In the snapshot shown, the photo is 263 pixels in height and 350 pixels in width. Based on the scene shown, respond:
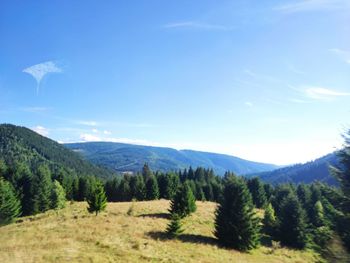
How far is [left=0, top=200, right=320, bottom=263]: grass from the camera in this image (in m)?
29.7

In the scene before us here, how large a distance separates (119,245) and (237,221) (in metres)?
15.6

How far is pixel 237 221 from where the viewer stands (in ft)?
138

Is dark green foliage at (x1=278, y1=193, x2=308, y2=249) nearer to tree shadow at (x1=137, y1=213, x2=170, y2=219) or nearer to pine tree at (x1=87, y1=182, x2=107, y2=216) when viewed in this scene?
tree shadow at (x1=137, y1=213, x2=170, y2=219)

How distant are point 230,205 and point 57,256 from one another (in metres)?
22.5

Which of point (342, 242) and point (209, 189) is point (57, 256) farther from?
point (209, 189)

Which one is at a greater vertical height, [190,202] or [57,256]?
[190,202]

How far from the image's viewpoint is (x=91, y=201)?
54.8 meters

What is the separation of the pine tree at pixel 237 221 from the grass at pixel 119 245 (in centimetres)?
146

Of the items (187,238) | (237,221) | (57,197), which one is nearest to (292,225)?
(237,221)

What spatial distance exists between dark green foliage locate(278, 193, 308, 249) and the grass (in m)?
3.09

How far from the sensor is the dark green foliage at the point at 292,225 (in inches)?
1996

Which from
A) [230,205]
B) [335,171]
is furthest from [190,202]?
[335,171]

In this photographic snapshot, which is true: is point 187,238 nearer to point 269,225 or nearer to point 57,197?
point 269,225

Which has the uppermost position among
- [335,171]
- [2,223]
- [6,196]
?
[335,171]
